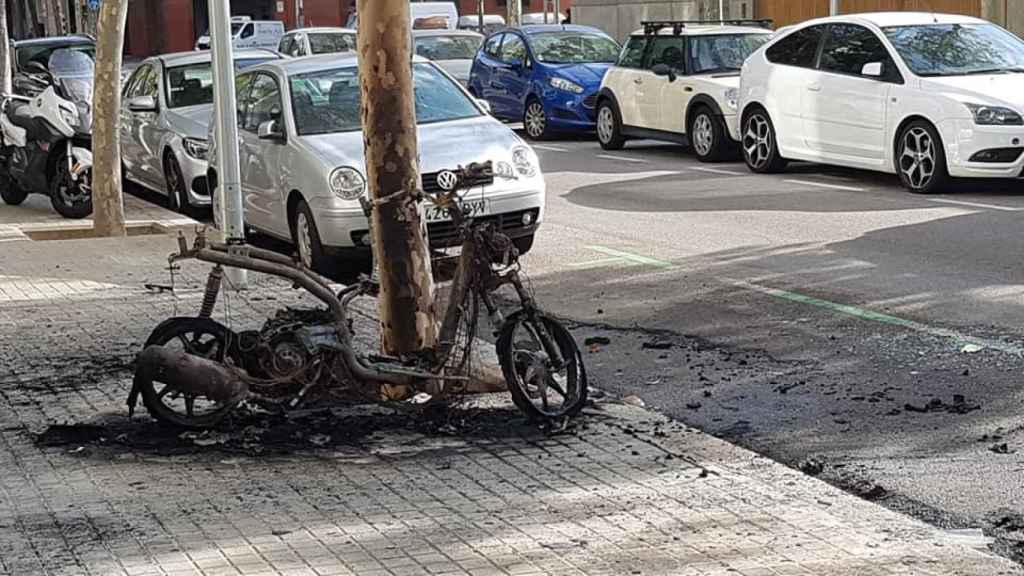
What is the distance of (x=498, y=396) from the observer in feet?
27.7

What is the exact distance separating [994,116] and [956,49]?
157cm

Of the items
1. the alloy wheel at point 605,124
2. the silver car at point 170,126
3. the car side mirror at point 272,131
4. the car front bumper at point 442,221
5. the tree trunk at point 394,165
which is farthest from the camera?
the alloy wheel at point 605,124

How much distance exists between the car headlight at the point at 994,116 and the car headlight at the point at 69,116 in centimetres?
861

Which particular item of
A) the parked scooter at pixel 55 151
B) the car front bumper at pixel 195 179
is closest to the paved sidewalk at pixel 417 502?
the car front bumper at pixel 195 179

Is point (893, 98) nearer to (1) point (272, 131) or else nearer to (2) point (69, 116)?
(1) point (272, 131)

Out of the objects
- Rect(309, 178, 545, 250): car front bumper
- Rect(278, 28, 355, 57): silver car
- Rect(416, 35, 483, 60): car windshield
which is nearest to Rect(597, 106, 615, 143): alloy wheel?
Rect(416, 35, 483, 60): car windshield

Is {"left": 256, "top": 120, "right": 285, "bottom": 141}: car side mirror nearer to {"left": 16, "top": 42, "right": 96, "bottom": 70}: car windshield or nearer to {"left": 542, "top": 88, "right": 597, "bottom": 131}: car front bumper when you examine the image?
{"left": 542, "top": 88, "right": 597, "bottom": 131}: car front bumper

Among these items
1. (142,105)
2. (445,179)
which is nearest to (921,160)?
(445,179)

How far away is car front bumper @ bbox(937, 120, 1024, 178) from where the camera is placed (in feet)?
51.5

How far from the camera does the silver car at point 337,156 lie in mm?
12672

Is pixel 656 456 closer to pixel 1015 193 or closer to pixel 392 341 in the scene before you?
pixel 392 341

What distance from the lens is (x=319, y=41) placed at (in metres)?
31.3

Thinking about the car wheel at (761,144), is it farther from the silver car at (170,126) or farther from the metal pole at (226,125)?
the metal pole at (226,125)

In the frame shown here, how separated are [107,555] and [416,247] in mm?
2848
